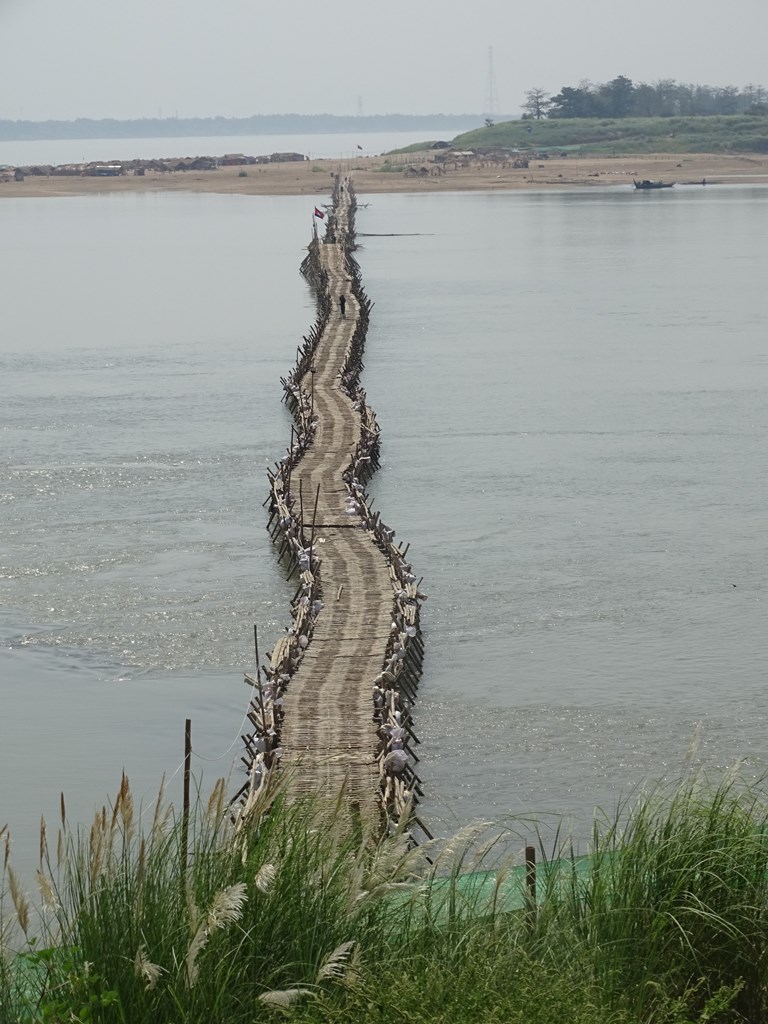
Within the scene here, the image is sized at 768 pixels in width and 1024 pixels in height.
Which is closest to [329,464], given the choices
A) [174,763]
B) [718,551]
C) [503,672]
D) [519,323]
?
[718,551]

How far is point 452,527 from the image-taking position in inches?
1371

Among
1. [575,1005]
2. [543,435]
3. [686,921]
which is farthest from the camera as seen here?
[543,435]

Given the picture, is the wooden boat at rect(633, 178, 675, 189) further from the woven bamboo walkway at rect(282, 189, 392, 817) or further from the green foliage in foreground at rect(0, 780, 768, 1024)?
the green foliage in foreground at rect(0, 780, 768, 1024)

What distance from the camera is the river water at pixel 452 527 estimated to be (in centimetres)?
2314

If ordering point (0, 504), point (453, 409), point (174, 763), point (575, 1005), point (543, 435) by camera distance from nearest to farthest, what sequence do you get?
point (575, 1005)
point (174, 763)
point (0, 504)
point (543, 435)
point (453, 409)

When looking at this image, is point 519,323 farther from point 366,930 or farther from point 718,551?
point 366,930

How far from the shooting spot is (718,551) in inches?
1282

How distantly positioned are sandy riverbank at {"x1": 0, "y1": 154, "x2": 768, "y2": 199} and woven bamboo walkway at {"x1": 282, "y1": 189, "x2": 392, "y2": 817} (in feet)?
433

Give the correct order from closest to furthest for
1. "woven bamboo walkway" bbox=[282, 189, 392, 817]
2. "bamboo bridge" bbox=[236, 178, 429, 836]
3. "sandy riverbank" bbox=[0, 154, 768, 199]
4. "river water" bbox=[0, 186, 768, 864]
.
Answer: "bamboo bridge" bbox=[236, 178, 429, 836]
"woven bamboo walkway" bbox=[282, 189, 392, 817]
"river water" bbox=[0, 186, 768, 864]
"sandy riverbank" bbox=[0, 154, 768, 199]

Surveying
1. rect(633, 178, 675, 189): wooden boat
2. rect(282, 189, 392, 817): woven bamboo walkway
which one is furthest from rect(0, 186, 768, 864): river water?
rect(633, 178, 675, 189): wooden boat

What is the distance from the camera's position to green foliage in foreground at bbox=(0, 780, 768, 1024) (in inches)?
350

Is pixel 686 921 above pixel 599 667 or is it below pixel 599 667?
above

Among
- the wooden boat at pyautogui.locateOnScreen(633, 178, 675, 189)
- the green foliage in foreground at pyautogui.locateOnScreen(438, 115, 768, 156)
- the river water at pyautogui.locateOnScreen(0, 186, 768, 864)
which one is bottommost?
the river water at pyautogui.locateOnScreen(0, 186, 768, 864)

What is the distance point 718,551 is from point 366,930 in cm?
2376
